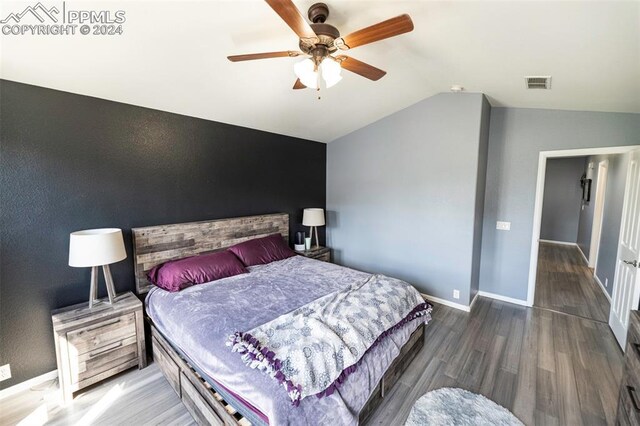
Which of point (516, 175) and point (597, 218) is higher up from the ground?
point (516, 175)

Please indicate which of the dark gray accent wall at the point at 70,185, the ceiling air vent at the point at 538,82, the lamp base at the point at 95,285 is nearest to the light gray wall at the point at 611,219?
the ceiling air vent at the point at 538,82

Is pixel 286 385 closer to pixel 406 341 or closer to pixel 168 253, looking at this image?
pixel 406 341

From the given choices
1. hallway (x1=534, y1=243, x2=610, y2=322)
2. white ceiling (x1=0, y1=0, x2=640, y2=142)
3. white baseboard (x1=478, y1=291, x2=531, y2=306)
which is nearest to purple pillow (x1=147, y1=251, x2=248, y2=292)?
white ceiling (x1=0, y1=0, x2=640, y2=142)

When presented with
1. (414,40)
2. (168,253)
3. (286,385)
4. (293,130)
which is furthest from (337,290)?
(293,130)

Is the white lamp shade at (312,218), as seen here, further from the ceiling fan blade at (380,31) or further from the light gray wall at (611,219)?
the light gray wall at (611,219)

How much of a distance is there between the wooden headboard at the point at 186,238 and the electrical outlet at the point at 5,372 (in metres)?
0.97

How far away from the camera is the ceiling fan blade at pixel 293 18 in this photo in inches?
50.5

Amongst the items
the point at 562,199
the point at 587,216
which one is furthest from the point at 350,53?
the point at 562,199

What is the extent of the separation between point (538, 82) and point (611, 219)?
2809 mm

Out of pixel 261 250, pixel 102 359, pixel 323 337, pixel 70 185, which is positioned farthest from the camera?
pixel 261 250

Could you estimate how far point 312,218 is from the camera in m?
4.31

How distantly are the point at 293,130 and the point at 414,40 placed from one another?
2156 millimetres

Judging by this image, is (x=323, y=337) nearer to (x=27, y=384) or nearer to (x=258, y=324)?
(x=258, y=324)

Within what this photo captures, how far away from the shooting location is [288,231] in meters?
4.32
